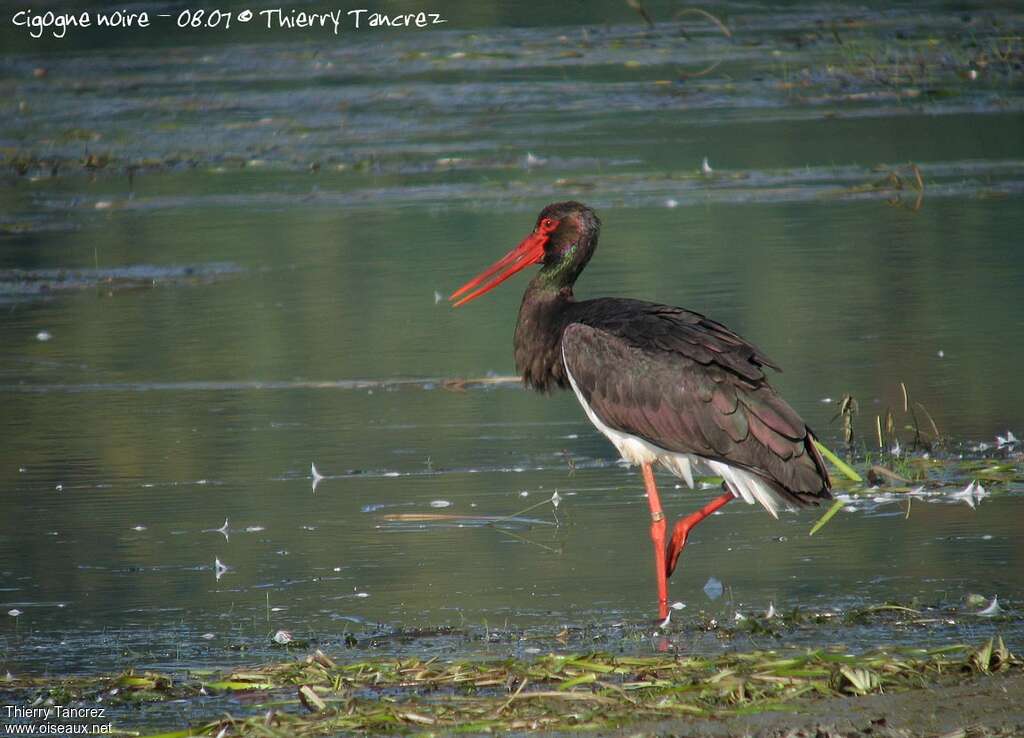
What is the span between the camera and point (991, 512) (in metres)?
7.75

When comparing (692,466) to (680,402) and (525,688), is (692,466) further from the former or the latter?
(525,688)

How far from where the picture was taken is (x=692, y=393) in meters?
7.30

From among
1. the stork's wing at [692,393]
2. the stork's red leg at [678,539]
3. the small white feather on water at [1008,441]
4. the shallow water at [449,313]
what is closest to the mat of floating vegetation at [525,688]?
the shallow water at [449,313]

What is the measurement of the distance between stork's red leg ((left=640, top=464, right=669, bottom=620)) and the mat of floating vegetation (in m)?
0.77

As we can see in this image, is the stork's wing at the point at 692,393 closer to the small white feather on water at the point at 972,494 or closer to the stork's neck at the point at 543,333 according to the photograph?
the stork's neck at the point at 543,333

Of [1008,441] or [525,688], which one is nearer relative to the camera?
[525,688]

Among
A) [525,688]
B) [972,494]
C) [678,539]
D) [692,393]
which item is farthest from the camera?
→ [972,494]

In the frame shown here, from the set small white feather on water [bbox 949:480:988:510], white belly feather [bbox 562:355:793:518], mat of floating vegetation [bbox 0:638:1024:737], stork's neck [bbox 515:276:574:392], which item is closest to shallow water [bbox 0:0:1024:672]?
small white feather on water [bbox 949:480:988:510]

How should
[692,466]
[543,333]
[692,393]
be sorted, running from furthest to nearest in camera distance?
[543,333] < [692,466] < [692,393]

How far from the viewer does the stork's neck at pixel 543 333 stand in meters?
8.12

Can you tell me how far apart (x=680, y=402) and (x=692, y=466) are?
386mm

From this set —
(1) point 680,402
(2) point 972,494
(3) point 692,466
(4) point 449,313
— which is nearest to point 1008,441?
(2) point 972,494

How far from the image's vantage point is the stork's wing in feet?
23.1

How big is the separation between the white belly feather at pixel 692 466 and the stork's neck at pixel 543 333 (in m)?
0.15
